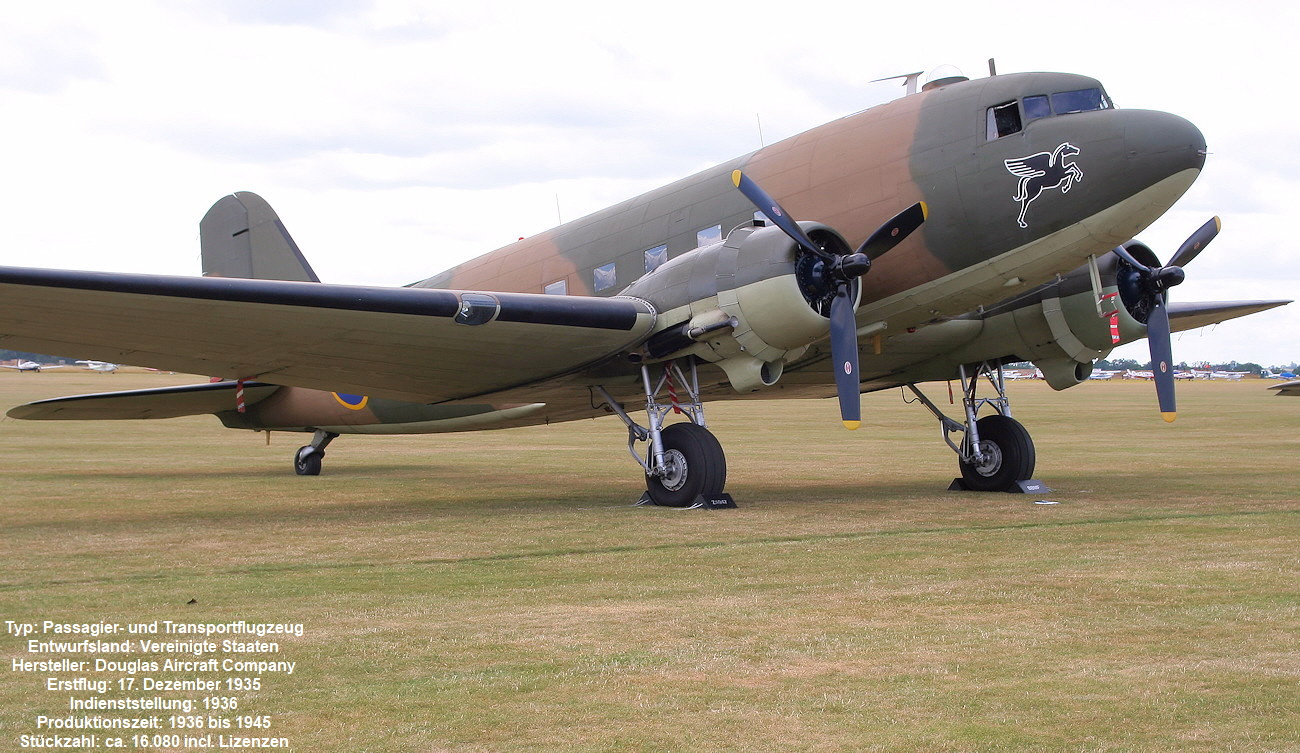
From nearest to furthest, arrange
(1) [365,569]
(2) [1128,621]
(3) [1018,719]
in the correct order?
(3) [1018,719], (2) [1128,621], (1) [365,569]

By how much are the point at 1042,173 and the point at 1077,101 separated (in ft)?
Answer: 3.03

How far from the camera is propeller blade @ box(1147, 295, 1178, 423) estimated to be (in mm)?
13906

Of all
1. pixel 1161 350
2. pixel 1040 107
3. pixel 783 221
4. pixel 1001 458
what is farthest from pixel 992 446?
pixel 783 221

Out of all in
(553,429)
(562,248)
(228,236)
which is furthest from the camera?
(553,429)

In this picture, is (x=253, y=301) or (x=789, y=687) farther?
(x=253, y=301)

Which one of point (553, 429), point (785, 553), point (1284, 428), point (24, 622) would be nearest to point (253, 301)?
point (24, 622)

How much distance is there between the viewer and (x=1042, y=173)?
11.7 metres

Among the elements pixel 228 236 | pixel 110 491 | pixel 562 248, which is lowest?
pixel 110 491

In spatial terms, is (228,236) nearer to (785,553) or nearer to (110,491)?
(110,491)

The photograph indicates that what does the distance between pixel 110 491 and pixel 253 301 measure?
20.2 feet

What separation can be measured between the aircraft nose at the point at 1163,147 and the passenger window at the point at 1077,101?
0.67 metres

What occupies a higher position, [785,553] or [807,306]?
[807,306]

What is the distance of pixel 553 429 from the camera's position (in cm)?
3584

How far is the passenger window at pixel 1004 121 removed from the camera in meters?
11.9
